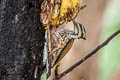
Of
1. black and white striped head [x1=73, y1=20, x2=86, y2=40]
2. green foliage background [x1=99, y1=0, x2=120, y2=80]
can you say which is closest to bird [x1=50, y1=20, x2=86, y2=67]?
black and white striped head [x1=73, y1=20, x2=86, y2=40]

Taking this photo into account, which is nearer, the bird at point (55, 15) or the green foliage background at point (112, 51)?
the bird at point (55, 15)

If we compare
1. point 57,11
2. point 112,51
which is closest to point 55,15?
point 57,11

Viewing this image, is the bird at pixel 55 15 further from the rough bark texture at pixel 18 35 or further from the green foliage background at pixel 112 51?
the green foliage background at pixel 112 51

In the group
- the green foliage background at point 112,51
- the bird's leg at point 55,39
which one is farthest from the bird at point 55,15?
the green foliage background at point 112,51

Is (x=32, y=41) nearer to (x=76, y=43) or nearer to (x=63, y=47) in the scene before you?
(x=63, y=47)

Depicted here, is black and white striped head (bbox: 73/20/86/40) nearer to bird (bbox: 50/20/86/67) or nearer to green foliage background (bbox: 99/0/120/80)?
bird (bbox: 50/20/86/67)
